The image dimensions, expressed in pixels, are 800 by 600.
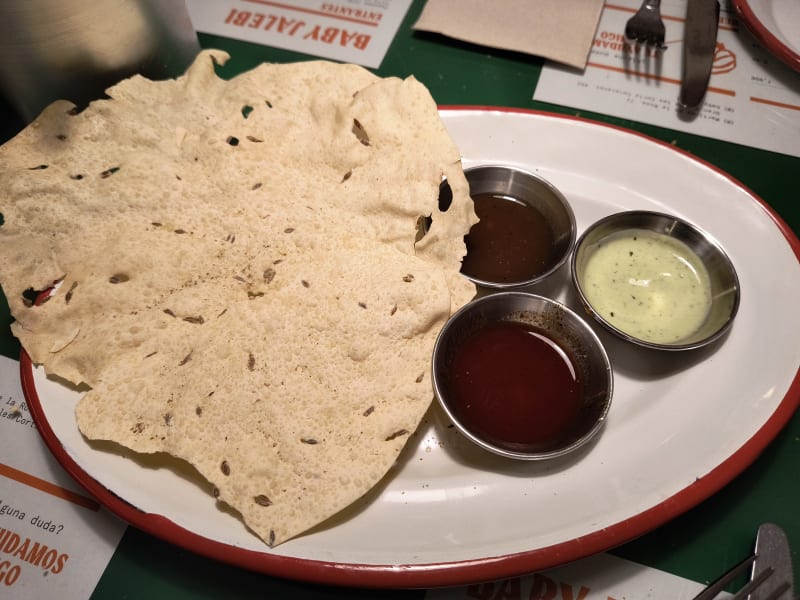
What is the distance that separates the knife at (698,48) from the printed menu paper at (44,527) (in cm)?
259

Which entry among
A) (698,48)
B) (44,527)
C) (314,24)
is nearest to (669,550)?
(44,527)

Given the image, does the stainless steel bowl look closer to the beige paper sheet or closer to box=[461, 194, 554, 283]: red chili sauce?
box=[461, 194, 554, 283]: red chili sauce

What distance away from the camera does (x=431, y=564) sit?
133cm

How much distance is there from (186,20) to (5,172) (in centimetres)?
102

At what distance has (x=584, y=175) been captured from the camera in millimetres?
2061

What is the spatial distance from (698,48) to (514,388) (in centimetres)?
181

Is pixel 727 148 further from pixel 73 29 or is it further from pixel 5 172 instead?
pixel 5 172

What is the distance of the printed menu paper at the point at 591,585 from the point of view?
4.71ft

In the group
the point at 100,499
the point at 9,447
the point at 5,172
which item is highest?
the point at 5,172

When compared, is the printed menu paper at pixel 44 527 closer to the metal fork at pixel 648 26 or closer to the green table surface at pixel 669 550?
the green table surface at pixel 669 550

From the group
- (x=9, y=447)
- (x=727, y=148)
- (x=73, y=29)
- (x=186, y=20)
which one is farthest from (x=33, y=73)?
(x=727, y=148)

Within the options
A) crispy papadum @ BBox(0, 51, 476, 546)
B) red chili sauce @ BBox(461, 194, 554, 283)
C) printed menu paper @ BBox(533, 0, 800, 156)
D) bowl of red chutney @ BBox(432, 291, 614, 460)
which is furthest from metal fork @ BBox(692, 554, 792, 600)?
printed menu paper @ BBox(533, 0, 800, 156)

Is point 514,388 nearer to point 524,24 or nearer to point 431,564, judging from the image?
point 431,564

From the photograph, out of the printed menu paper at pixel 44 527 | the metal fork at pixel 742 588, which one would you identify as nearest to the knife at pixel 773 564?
the metal fork at pixel 742 588
